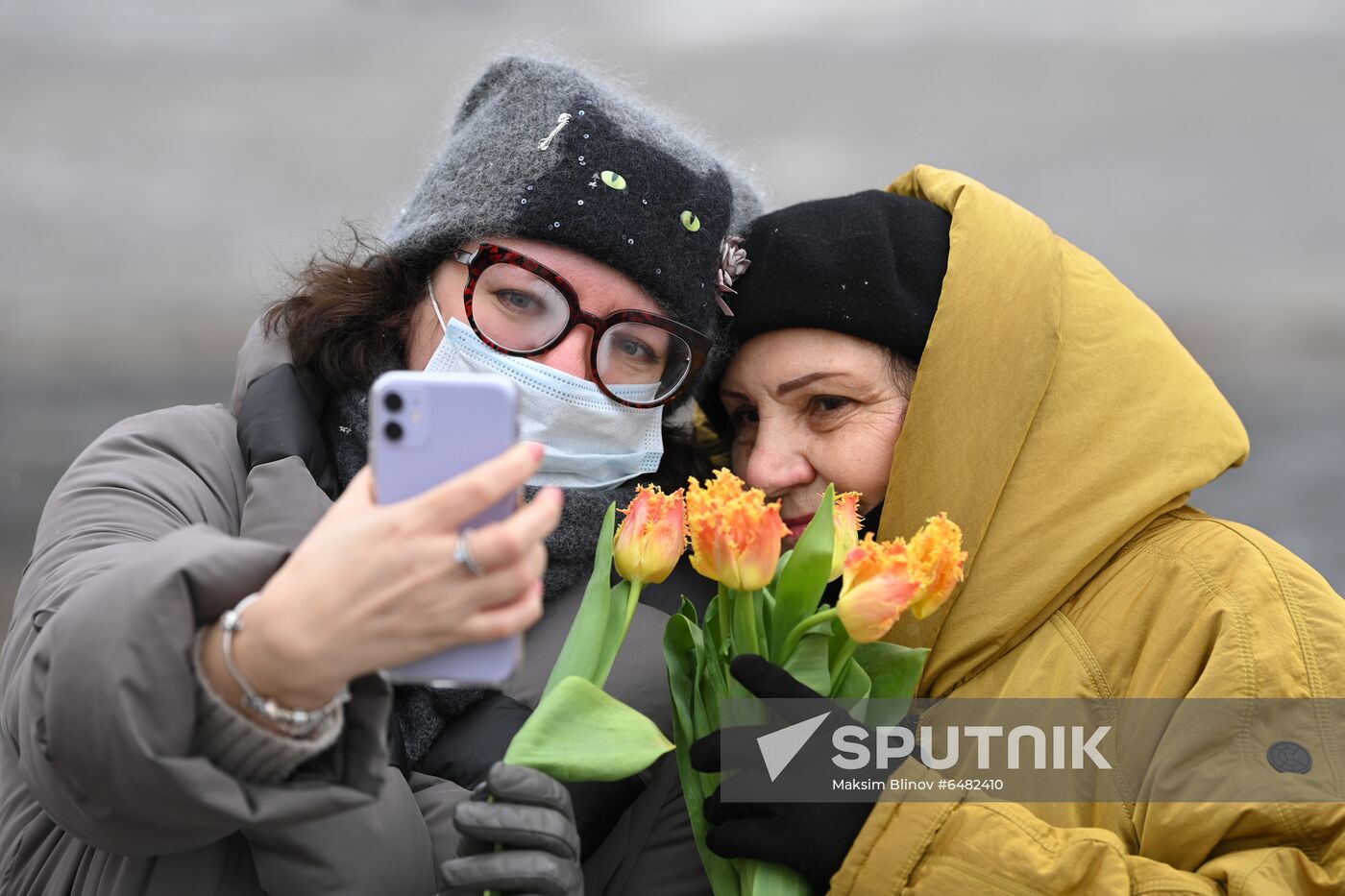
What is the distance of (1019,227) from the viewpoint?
206 centimetres

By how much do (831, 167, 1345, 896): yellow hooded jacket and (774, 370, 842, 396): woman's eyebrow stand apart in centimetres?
16

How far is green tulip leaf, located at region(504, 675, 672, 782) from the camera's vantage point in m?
1.33

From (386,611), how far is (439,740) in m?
0.89

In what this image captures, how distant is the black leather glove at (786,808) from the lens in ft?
4.83

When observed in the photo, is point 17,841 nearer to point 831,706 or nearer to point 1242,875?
point 831,706

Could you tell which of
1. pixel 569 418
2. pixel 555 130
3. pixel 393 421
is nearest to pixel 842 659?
pixel 569 418

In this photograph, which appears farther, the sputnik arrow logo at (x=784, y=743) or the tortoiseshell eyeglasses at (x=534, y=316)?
the tortoiseshell eyeglasses at (x=534, y=316)

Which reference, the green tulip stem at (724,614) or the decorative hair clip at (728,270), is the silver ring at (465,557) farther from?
the decorative hair clip at (728,270)

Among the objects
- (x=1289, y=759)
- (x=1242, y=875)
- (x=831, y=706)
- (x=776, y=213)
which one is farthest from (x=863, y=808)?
→ (x=776, y=213)

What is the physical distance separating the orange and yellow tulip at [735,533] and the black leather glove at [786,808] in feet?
0.45

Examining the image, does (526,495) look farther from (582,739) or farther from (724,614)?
(582,739)

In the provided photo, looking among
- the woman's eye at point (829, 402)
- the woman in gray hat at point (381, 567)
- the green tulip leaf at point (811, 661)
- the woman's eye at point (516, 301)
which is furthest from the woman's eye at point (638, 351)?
the green tulip leaf at point (811, 661)

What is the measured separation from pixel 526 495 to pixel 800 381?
1.72ft

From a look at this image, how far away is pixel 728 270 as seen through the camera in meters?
2.13
